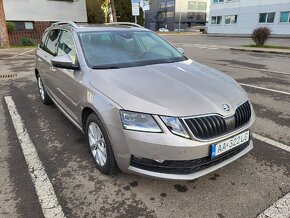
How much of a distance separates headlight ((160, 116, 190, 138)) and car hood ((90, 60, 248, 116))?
5cm

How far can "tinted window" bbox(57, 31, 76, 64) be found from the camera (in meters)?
3.59

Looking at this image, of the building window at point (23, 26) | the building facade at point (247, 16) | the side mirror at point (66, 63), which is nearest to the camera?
the side mirror at point (66, 63)

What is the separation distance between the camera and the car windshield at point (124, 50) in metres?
Answer: 3.39

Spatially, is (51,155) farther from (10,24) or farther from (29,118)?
(10,24)

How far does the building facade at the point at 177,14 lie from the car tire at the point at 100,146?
80.3 m

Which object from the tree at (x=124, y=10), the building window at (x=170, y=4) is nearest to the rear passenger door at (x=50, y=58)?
the tree at (x=124, y=10)

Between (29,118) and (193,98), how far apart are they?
138 inches

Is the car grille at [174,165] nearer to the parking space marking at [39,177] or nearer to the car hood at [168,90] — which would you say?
the car hood at [168,90]

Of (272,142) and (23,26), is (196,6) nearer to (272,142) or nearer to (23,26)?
(23,26)

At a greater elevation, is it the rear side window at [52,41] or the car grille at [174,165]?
the rear side window at [52,41]

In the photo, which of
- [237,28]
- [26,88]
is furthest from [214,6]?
[26,88]

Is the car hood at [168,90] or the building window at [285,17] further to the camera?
the building window at [285,17]

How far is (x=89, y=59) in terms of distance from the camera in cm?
333

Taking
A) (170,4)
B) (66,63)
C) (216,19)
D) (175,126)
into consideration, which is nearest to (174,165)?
(175,126)
